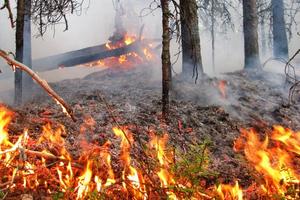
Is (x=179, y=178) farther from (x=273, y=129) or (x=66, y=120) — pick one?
(x=273, y=129)

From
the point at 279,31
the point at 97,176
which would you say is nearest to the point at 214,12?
the point at 279,31

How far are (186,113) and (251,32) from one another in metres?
6.43

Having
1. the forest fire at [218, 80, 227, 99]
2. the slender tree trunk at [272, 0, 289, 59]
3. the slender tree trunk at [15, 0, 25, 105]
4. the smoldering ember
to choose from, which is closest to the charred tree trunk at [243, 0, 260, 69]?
the smoldering ember

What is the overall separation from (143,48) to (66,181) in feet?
44.1

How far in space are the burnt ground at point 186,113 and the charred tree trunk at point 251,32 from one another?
1.67m

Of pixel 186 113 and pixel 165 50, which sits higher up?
pixel 165 50

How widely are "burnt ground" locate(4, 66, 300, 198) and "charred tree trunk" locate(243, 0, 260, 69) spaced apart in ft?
5.46

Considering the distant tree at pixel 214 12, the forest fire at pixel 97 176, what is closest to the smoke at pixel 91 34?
the distant tree at pixel 214 12

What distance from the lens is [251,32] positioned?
12758 millimetres

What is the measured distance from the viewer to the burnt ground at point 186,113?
6.12 meters

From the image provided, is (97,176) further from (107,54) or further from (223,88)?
(107,54)

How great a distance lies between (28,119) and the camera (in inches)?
253

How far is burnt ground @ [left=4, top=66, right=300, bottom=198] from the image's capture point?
20.1 feet

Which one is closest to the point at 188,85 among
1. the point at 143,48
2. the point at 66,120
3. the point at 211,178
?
the point at 66,120
